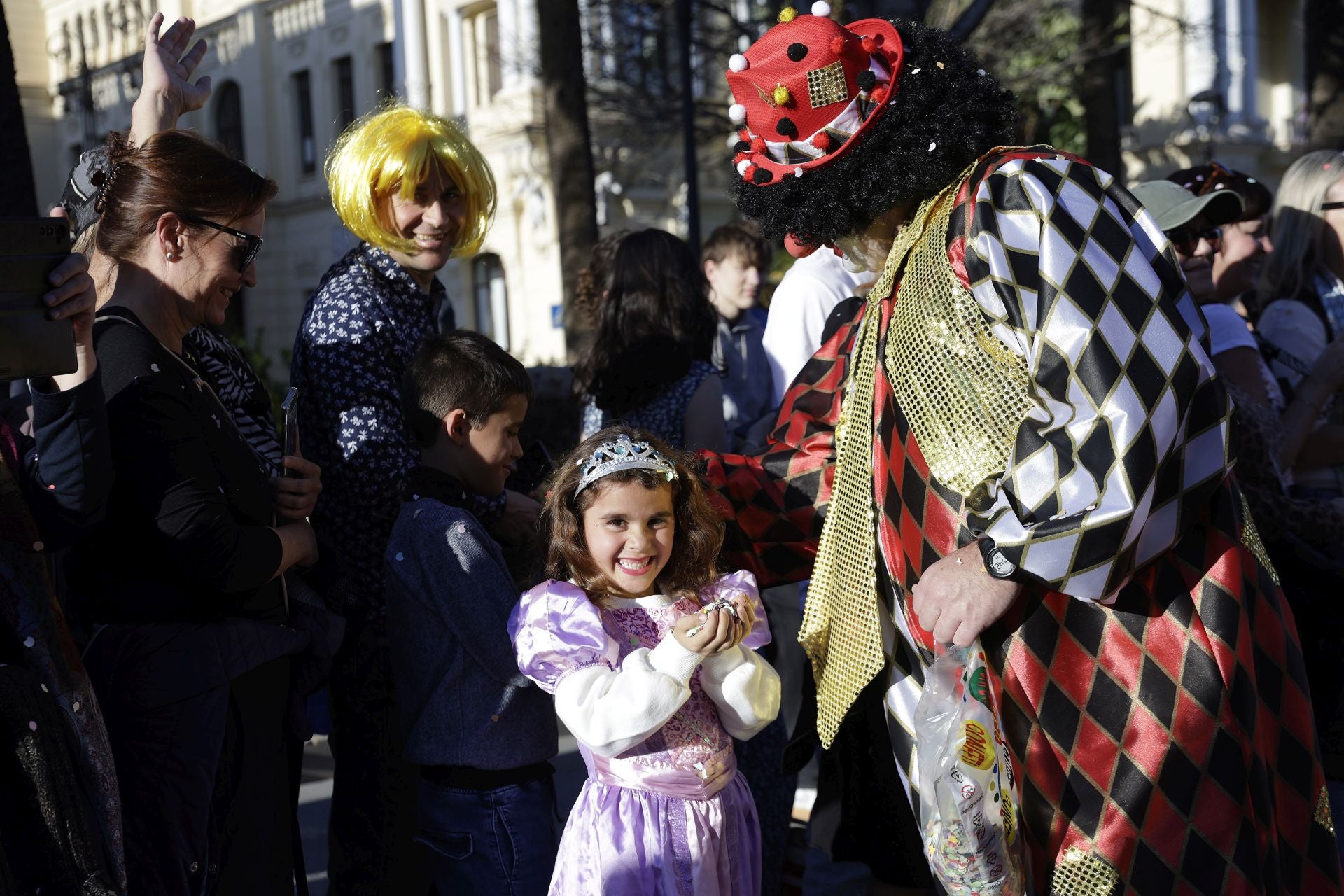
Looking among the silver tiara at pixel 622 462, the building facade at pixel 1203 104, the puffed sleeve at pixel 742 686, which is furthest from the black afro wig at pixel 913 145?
the building facade at pixel 1203 104

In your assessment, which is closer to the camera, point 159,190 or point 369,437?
point 159,190

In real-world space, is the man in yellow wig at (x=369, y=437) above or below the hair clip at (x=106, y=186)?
below

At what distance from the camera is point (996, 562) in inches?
82.4

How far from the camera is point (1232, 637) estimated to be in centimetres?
213

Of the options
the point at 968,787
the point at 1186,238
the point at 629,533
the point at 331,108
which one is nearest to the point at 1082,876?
the point at 968,787

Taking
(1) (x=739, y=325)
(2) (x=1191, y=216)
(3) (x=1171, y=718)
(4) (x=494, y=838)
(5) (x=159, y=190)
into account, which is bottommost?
(4) (x=494, y=838)

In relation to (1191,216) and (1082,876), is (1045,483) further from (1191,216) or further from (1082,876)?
(1191,216)

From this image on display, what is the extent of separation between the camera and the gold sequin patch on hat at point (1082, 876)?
2.17m

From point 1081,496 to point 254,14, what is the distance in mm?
30532

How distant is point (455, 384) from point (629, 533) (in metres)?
0.56

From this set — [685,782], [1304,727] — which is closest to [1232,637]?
[1304,727]

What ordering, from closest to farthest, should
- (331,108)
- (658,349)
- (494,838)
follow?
(494,838) < (658,349) < (331,108)

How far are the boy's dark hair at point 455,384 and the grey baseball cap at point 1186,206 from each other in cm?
196

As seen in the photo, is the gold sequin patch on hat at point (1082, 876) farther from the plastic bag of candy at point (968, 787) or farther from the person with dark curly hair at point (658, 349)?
the person with dark curly hair at point (658, 349)
